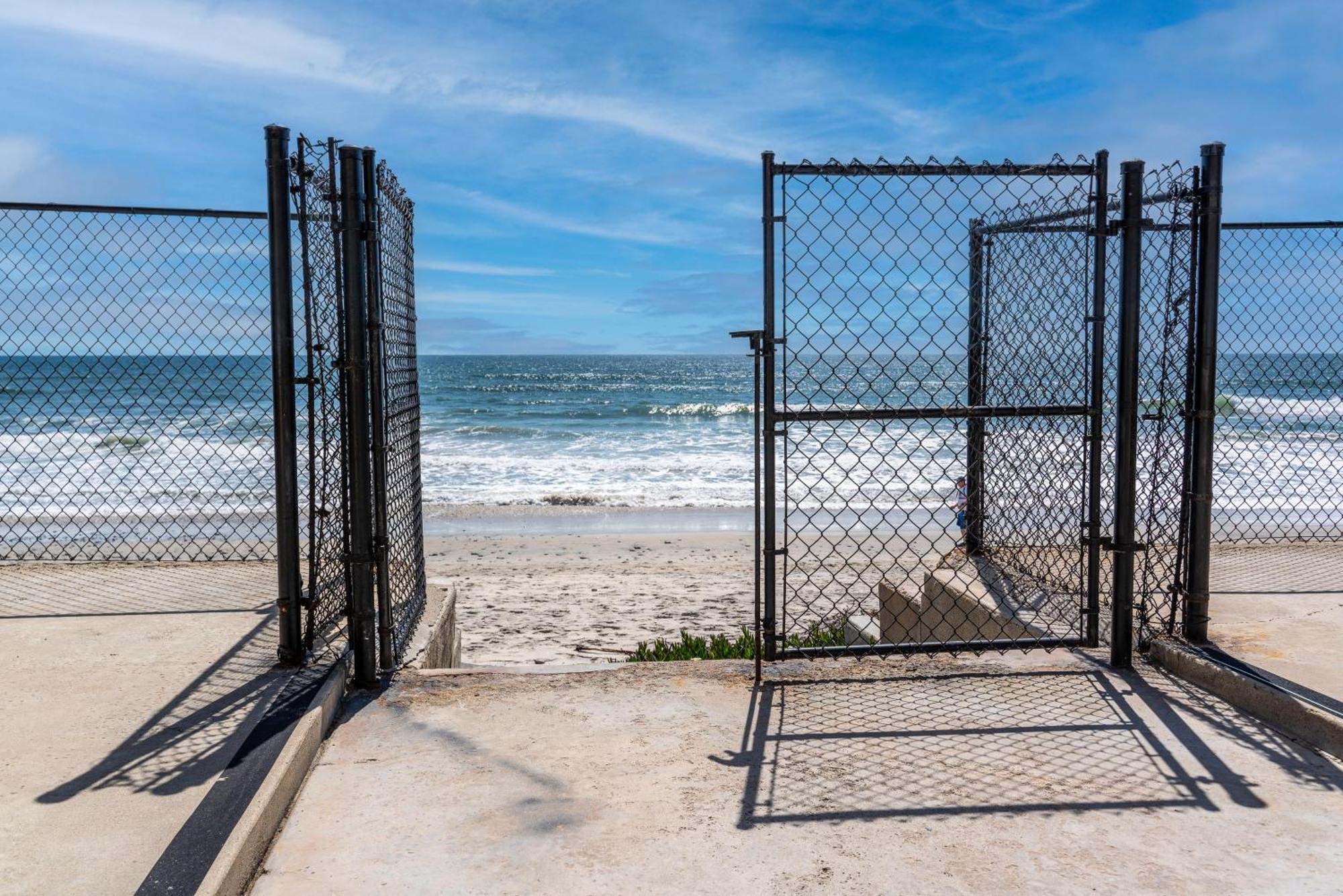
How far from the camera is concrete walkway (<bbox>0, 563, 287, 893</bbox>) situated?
9.24ft

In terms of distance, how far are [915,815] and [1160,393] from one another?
269 centimetres

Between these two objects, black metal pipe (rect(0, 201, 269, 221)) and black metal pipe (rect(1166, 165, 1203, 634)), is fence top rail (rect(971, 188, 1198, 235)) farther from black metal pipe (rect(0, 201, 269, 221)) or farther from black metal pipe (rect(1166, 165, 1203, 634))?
black metal pipe (rect(0, 201, 269, 221))

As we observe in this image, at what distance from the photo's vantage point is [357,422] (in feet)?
13.3

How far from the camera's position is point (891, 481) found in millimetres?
15672

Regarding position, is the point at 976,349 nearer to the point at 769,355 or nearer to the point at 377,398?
the point at 769,355

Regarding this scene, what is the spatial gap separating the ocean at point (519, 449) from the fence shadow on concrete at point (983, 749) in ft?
3.46

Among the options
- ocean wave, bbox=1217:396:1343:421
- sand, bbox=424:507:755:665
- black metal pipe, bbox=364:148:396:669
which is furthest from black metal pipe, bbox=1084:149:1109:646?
ocean wave, bbox=1217:396:1343:421

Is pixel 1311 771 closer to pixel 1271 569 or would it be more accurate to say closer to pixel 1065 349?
pixel 1065 349

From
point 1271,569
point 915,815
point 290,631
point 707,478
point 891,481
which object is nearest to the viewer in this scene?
point 915,815

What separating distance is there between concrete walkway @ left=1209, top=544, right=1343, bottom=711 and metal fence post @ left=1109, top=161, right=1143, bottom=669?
535mm

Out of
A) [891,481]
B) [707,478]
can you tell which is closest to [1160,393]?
[891,481]

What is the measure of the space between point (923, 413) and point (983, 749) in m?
1.34

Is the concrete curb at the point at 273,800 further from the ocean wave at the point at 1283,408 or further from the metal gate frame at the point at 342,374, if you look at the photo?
the ocean wave at the point at 1283,408

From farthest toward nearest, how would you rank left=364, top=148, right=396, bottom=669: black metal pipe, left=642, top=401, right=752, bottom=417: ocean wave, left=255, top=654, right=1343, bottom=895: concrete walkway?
left=642, top=401, right=752, bottom=417: ocean wave → left=364, top=148, right=396, bottom=669: black metal pipe → left=255, top=654, right=1343, bottom=895: concrete walkway
